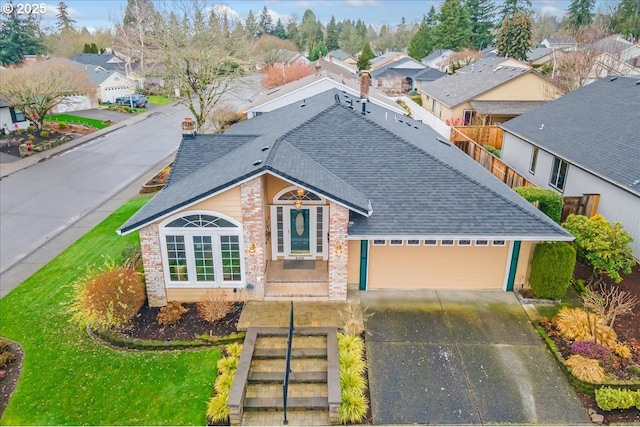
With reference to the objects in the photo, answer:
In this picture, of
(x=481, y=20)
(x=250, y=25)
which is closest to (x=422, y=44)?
(x=481, y=20)

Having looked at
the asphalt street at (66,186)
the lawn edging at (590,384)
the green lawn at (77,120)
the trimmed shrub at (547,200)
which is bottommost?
the asphalt street at (66,186)

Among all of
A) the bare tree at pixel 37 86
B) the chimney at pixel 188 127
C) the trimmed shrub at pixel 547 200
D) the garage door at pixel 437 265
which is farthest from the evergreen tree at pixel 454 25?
the garage door at pixel 437 265

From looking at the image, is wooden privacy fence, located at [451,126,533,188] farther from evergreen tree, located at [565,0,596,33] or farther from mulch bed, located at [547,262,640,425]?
evergreen tree, located at [565,0,596,33]

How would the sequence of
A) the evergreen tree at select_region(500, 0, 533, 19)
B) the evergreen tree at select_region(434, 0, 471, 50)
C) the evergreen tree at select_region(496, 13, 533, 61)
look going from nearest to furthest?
the evergreen tree at select_region(496, 13, 533, 61)
the evergreen tree at select_region(434, 0, 471, 50)
the evergreen tree at select_region(500, 0, 533, 19)

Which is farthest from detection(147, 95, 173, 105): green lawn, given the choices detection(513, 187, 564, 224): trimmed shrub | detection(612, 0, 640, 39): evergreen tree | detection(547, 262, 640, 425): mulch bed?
detection(612, 0, 640, 39): evergreen tree

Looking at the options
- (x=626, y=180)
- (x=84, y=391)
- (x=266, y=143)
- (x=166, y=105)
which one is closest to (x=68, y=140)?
(x=166, y=105)

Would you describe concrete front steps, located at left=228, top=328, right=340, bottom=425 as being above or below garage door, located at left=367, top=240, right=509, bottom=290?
below

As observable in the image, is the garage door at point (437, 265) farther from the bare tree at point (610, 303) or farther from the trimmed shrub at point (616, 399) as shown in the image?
the trimmed shrub at point (616, 399)
